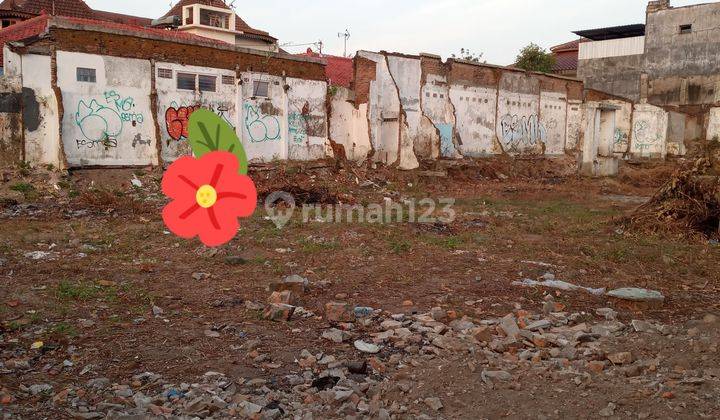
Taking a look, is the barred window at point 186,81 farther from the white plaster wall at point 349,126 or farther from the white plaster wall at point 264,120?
the white plaster wall at point 349,126

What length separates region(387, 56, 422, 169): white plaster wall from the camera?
57.1ft

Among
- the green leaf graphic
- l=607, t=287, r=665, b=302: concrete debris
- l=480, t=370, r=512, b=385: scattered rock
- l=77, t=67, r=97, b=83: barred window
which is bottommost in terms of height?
l=480, t=370, r=512, b=385: scattered rock

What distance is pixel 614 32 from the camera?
32.8 meters

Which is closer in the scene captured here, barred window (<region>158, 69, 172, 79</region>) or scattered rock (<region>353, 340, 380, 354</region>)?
scattered rock (<region>353, 340, 380, 354</region>)

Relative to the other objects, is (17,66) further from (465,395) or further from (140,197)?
(465,395)

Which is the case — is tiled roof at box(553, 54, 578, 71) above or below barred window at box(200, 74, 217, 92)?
above

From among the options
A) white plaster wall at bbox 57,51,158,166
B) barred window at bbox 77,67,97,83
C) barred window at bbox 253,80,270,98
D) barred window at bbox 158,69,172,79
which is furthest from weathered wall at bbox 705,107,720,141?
barred window at bbox 77,67,97,83

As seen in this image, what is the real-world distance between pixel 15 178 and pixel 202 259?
288 inches

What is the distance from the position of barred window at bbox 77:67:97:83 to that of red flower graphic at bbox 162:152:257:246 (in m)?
12.2

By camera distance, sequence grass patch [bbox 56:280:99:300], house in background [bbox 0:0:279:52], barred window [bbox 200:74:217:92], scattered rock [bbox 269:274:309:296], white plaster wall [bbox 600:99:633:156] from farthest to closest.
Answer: house in background [bbox 0:0:279:52], white plaster wall [bbox 600:99:633:156], barred window [bbox 200:74:217:92], scattered rock [bbox 269:274:309:296], grass patch [bbox 56:280:99:300]

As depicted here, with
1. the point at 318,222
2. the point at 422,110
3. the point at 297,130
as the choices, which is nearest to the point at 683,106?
the point at 422,110

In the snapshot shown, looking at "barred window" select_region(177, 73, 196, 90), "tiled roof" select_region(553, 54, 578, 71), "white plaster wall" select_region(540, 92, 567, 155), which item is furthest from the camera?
"tiled roof" select_region(553, 54, 578, 71)

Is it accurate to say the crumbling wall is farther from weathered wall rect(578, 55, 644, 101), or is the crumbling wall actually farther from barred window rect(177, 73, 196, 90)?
weathered wall rect(578, 55, 644, 101)

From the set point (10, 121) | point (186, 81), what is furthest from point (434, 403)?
point (186, 81)
